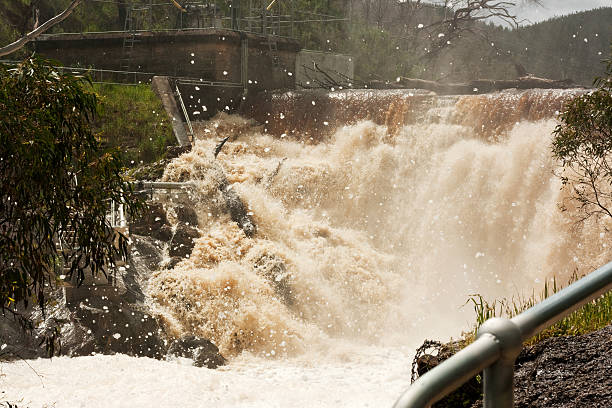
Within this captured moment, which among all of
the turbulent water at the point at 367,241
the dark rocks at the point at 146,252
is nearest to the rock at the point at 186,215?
the turbulent water at the point at 367,241

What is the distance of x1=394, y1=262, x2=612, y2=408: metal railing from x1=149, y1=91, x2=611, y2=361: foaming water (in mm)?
8003

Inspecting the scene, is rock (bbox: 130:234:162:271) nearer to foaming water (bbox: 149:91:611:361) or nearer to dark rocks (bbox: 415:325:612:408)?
foaming water (bbox: 149:91:611:361)

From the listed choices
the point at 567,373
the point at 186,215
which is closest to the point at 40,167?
the point at 567,373

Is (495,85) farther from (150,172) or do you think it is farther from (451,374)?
(451,374)

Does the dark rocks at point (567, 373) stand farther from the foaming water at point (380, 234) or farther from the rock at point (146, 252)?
the rock at point (146, 252)

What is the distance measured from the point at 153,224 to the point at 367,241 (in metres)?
3.98

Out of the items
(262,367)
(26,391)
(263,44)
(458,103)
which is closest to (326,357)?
(262,367)

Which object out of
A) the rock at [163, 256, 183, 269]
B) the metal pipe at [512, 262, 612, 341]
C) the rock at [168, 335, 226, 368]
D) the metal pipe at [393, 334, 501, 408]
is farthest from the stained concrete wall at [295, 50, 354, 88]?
the metal pipe at [393, 334, 501, 408]

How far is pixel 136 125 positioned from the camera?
16.5 metres

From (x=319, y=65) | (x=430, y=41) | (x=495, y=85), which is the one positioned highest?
(x=430, y=41)

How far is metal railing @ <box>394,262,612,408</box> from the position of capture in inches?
43.0

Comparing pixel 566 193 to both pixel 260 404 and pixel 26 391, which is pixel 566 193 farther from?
pixel 26 391

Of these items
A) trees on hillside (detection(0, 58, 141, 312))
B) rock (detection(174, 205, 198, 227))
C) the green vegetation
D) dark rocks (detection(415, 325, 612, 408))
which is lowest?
dark rocks (detection(415, 325, 612, 408))

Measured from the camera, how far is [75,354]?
8141 millimetres
